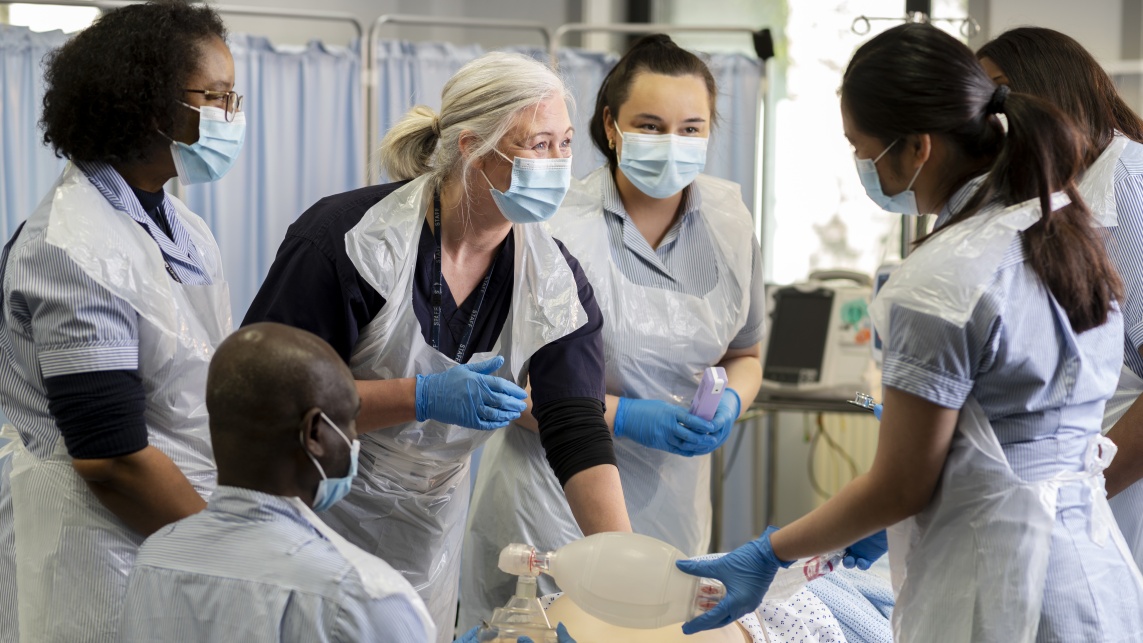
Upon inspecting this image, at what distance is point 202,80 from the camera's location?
1633 millimetres

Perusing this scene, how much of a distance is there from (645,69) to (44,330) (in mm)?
1264

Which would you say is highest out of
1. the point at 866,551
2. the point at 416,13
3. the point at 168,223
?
the point at 416,13

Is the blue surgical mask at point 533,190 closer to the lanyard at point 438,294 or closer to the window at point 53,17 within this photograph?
the lanyard at point 438,294

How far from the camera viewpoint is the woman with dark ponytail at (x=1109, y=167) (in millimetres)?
1615

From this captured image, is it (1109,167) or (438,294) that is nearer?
(1109,167)

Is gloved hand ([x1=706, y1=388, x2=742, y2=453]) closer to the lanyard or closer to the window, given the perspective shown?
the lanyard

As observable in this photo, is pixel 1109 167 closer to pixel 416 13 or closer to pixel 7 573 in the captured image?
pixel 7 573

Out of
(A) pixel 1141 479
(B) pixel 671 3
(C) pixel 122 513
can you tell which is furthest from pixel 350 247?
(B) pixel 671 3

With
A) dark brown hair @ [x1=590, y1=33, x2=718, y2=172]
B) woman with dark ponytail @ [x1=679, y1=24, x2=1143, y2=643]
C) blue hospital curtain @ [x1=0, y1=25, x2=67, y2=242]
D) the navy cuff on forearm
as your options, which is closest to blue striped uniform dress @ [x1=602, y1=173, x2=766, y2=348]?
dark brown hair @ [x1=590, y1=33, x2=718, y2=172]

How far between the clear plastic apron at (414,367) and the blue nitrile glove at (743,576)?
548 mm

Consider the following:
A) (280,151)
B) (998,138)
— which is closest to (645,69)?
(998,138)

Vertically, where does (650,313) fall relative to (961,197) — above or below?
below

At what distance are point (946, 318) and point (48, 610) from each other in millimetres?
1208

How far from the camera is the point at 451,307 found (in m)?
1.79
